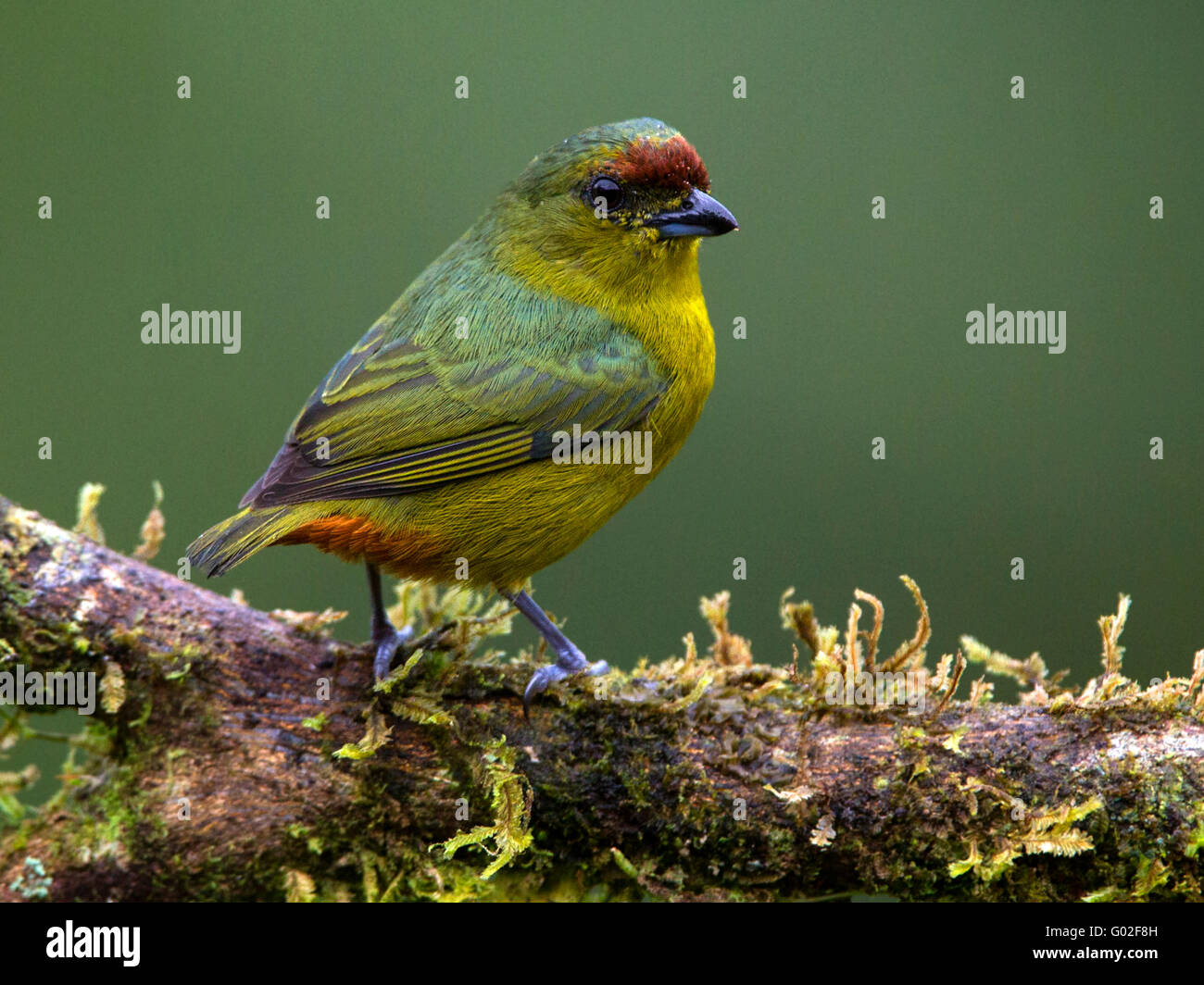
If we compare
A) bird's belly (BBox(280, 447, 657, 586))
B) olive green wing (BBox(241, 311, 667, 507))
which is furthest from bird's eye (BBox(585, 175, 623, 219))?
bird's belly (BBox(280, 447, 657, 586))

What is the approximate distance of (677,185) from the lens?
12.7ft

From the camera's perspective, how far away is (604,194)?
393cm

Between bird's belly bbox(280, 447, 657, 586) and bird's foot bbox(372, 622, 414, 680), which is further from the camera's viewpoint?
bird's belly bbox(280, 447, 657, 586)

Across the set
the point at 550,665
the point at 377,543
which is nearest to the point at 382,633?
the point at 377,543

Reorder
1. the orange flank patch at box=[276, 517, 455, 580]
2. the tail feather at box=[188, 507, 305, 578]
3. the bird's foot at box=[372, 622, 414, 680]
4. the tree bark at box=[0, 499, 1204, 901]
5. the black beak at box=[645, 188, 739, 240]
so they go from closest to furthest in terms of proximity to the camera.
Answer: the tree bark at box=[0, 499, 1204, 901] < the tail feather at box=[188, 507, 305, 578] < the bird's foot at box=[372, 622, 414, 680] < the orange flank patch at box=[276, 517, 455, 580] < the black beak at box=[645, 188, 739, 240]

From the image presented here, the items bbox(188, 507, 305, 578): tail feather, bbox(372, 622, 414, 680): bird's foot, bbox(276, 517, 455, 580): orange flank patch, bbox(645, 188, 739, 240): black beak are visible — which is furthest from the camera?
bbox(645, 188, 739, 240): black beak

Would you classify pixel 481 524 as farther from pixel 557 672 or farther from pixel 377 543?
pixel 557 672

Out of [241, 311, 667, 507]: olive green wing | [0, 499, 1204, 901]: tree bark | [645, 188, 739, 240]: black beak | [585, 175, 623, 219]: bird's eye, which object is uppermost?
[585, 175, 623, 219]: bird's eye

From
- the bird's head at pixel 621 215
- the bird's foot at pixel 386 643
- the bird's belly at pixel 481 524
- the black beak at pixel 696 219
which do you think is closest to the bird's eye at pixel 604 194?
the bird's head at pixel 621 215

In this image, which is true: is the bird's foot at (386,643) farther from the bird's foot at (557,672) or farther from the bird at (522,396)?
the bird's foot at (557,672)

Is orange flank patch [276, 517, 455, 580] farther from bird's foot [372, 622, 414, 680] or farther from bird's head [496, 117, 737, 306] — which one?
bird's head [496, 117, 737, 306]

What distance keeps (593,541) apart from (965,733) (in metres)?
3.47

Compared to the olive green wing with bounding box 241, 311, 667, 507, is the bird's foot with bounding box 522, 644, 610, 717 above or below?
below

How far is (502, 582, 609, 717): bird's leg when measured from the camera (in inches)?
127
